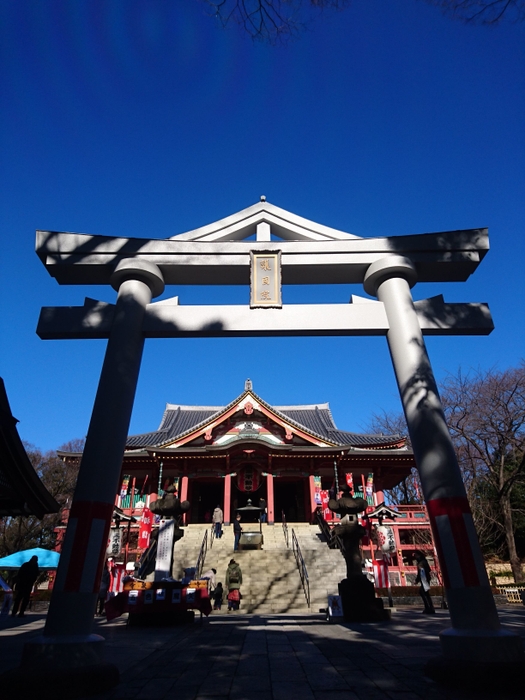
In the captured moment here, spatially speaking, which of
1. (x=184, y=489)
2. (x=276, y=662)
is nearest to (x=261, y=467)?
(x=184, y=489)

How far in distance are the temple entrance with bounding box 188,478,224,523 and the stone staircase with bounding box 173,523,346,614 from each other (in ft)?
14.8

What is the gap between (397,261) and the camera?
6.43 m

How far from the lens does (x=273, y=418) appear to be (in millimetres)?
23828

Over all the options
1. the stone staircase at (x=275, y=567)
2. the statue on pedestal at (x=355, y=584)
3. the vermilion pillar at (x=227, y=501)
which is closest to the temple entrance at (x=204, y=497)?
the vermilion pillar at (x=227, y=501)

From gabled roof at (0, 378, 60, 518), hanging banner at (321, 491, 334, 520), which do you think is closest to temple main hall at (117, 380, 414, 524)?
hanging banner at (321, 491, 334, 520)

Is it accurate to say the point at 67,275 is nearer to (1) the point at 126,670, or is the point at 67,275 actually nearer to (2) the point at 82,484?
(2) the point at 82,484

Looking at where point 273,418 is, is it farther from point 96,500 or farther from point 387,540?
point 96,500

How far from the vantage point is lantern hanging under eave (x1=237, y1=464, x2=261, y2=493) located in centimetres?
2228

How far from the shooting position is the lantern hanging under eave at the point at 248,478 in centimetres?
2228

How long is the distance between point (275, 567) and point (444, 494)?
11702mm

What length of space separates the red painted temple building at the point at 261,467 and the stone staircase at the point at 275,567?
2785 millimetres

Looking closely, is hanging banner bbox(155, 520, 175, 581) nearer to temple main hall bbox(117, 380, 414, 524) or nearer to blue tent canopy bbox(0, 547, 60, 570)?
blue tent canopy bbox(0, 547, 60, 570)

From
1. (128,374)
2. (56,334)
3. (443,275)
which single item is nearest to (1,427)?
(56,334)

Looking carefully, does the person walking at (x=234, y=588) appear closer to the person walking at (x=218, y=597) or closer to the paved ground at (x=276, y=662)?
the person walking at (x=218, y=597)
